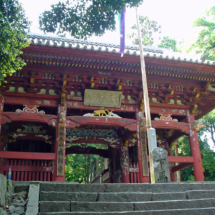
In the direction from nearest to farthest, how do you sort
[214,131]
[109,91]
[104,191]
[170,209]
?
[170,209]
[104,191]
[109,91]
[214,131]

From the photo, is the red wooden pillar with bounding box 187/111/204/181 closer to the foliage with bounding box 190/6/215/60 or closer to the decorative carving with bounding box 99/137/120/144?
the decorative carving with bounding box 99/137/120/144

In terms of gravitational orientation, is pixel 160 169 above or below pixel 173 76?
below

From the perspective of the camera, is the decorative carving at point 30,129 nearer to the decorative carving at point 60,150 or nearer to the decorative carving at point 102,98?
the decorative carving at point 60,150

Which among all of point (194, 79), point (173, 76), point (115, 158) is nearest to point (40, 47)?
point (173, 76)

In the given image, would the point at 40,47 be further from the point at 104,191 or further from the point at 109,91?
the point at 104,191

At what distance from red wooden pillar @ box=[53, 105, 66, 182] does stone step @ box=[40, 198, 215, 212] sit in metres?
4.05

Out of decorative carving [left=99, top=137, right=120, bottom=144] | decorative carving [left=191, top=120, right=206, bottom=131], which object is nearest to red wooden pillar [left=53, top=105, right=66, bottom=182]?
decorative carving [left=99, top=137, right=120, bottom=144]

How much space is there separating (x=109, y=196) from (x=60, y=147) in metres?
4.25

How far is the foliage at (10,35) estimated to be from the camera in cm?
567

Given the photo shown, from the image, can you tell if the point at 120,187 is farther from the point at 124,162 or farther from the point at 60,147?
the point at 124,162

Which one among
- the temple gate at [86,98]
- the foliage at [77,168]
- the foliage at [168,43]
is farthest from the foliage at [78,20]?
the foliage at [168,43]

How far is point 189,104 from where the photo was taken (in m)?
11.2

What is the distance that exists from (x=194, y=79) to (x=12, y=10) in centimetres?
700

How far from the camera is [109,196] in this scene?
5258 mm
